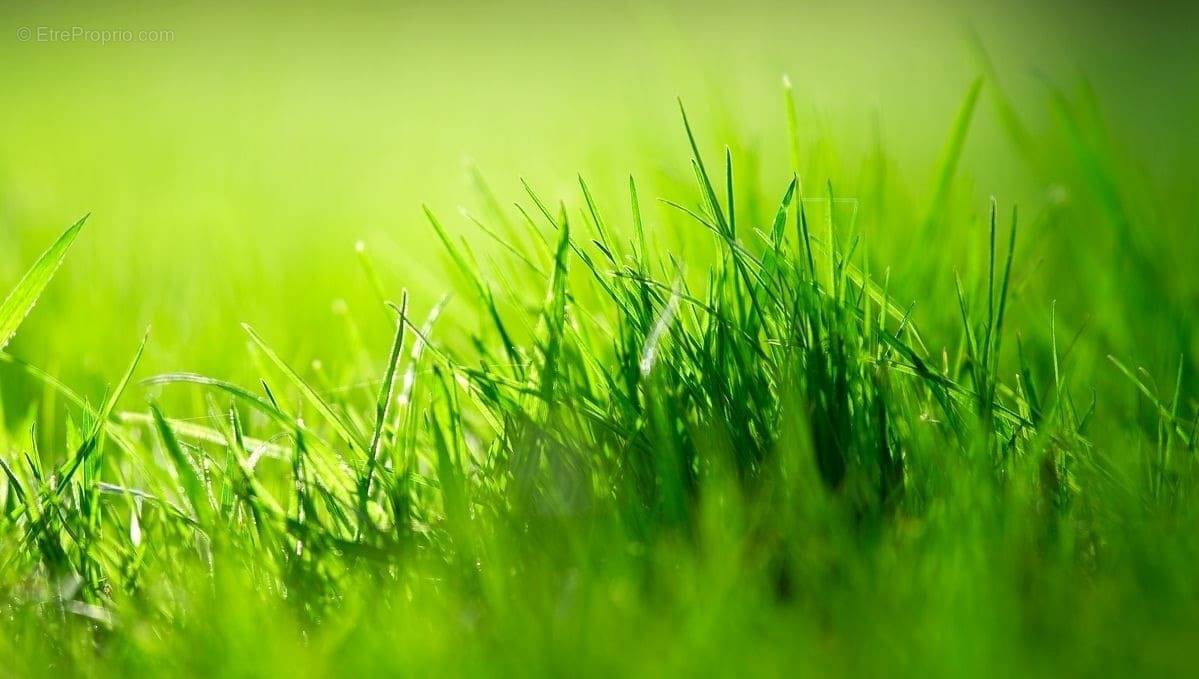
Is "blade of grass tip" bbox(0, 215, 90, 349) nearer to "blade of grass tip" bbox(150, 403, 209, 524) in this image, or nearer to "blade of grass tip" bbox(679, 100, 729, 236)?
"blade of grass tip" bbox(150, 403, 209, 524)

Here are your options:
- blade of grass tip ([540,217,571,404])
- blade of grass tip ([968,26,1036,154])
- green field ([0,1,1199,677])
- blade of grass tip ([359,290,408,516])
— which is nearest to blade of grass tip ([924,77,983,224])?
green field ([0,1,1199,677])

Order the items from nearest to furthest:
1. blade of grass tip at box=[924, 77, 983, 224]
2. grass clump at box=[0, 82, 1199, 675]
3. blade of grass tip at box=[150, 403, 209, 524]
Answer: grass clump at box=[0, 82, 1199, 675], blade of grass tip at box=[150, 403, 209, 524], blade of grass tip at box=[924, 77, 983, 224]

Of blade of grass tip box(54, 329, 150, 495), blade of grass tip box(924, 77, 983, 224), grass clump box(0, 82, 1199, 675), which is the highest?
blade of grass tip box(924, 77, 983, 224)

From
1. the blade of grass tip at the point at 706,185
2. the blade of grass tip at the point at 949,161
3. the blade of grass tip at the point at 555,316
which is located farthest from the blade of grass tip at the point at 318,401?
the blade of grass tip at the point at 949,161

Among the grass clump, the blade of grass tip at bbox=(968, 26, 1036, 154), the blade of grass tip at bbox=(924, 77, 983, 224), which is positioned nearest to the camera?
the grass clump

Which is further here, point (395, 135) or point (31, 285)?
point (395, 135)

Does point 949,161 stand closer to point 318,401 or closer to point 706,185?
point 706,185

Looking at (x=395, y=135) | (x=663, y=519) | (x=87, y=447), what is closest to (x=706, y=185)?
(x=663, y=519)

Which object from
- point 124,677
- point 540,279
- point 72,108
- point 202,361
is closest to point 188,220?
point 202,361
